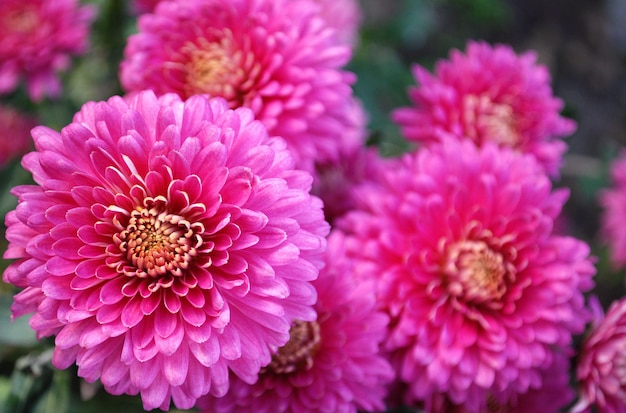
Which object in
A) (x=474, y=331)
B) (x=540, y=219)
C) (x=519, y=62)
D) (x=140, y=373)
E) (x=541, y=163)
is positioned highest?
(x=519, y=62)

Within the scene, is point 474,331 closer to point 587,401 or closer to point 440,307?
point 440,307

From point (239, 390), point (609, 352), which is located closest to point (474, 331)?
point (609, 352)

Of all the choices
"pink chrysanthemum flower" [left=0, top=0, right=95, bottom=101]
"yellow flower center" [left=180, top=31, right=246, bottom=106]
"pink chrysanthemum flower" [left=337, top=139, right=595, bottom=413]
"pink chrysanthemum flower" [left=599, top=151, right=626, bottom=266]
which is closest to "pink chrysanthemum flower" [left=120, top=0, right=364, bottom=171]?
"yellow flower center" [left=180, top=31, right=246, bottom=106]

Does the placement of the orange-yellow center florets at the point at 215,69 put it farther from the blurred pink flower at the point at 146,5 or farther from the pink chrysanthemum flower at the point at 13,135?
the pink chrysanthemum flower at the point at 13,135

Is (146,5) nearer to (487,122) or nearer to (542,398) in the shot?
(487,122)

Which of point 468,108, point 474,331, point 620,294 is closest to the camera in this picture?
point 474,331

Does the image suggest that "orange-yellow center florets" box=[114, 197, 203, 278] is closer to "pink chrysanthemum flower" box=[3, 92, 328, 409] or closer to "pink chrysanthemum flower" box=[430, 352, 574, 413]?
"pink chrysanthemum flower" box=[3, 92, 328, 409]

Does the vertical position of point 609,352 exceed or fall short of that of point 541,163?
it falls short

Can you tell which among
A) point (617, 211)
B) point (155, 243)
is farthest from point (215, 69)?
point (617, 211)

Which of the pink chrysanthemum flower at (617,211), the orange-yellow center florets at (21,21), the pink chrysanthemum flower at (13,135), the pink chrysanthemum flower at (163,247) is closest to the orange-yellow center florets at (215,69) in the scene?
the pink chrysanthemum flower at (163,247)
